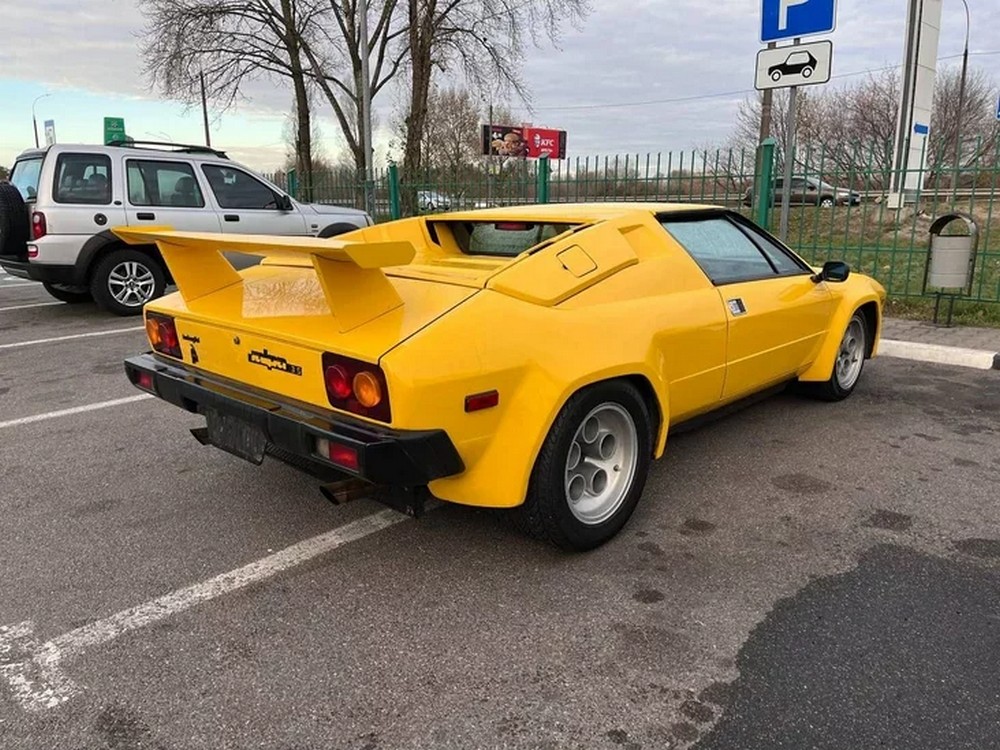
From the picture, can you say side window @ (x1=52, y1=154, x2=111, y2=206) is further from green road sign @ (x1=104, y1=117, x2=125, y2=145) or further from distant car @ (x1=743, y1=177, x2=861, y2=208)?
green road sign @ (x1=104, y1=117, x2=125, y2=145)

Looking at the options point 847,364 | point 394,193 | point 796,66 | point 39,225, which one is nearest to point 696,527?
point 847,364

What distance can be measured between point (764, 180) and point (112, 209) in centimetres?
741

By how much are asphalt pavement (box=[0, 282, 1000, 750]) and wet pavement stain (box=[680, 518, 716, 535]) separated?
0.08 ft

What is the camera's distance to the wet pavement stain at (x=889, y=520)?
3363 millimetres

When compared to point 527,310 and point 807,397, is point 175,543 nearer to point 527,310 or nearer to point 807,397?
point 527,310

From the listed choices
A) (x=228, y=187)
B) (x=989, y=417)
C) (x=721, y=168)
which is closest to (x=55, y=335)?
(x=228, y=187)

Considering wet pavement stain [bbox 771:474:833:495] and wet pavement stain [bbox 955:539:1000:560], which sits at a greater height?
wet pavement stain [bbox 771:474:833:495]

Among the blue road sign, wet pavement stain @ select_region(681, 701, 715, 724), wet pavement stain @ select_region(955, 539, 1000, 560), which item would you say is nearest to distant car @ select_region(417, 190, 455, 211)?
the blue road sign

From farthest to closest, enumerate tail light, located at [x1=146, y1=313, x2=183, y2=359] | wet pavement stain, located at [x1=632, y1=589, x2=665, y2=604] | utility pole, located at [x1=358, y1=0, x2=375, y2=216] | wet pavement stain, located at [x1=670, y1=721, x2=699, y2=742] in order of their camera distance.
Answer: utility pole, located at [x1=358, y1=0, x2=375, y2=216], tail light, located at [x1=146, y1=313, x2=183, y2=359], wet pavement stain, located at [x1=632, y1=589, x2=665, y2=604], wet pavement stain, located at [x1=670, y1=721, x2=699, y2=742]

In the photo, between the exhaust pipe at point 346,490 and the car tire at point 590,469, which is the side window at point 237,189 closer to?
the exhaust pipe at point 346,490

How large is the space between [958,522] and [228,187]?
336 inches

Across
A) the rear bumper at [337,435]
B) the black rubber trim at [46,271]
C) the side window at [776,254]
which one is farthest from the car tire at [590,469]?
the black rubber trim at [46,271]

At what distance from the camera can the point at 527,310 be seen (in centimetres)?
281

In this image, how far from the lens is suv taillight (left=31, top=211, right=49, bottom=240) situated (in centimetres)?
796
